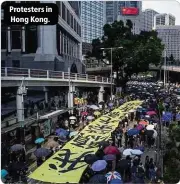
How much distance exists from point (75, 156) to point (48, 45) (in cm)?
936

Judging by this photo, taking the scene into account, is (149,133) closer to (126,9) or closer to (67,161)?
(67,161)

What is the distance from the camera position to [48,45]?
77.4 feet

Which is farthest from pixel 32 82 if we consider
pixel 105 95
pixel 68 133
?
pixel 105 95

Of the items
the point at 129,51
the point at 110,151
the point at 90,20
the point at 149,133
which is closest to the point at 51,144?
the point at 110,151

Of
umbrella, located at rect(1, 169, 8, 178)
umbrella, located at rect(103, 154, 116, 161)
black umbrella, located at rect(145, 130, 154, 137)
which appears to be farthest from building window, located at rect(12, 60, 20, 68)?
umbrella, located at rect(1, 169, 8, 178)

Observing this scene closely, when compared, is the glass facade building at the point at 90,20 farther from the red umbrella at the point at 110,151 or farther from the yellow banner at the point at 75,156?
the red umbrella at the point at 110,151

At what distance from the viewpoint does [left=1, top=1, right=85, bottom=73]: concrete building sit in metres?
20.5

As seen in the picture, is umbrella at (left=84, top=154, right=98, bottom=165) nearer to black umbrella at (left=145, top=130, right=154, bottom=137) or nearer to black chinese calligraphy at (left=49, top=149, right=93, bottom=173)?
black chinese calligraphy at (left=49, top=149, right=93, bottom=173)

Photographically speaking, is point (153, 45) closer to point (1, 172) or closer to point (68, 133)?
point (68, 133)

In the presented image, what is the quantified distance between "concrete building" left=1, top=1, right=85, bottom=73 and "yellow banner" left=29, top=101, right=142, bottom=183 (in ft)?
16.8

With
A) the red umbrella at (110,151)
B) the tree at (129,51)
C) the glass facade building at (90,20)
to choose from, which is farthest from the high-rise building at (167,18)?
the tree at (129,51)

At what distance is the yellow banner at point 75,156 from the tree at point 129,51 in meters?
26.6

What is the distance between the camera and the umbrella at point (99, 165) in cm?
1448

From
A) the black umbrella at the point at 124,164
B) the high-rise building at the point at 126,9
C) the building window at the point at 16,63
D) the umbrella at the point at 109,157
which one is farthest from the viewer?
the building window at the point at 16,63
